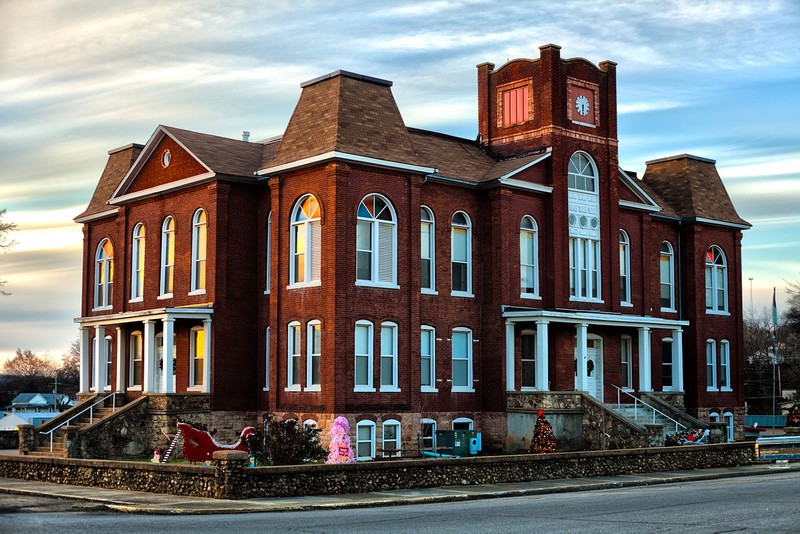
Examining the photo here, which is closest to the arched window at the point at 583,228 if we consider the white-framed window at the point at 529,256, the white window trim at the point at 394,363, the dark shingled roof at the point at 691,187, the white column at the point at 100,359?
the white-framed window at the point at 529,256

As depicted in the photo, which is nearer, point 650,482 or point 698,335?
point 650,482

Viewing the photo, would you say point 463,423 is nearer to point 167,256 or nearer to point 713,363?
point 167,256

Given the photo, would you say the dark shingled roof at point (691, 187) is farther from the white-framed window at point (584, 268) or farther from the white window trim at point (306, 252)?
the white window trim at point (306, 252)

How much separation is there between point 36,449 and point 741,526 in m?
27.3

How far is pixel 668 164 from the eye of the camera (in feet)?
168

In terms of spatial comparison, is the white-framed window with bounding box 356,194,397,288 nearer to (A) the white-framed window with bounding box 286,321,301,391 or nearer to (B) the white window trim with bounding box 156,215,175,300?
(A) the white-framed window with bounding box 286,321,301,391

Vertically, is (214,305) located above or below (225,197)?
below

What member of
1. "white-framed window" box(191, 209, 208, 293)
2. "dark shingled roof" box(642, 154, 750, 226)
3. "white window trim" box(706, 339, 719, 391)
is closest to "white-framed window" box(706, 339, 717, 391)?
"white window trim" box(706, 339, 719, 391)

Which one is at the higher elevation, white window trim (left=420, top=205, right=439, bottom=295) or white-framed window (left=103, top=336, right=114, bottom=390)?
white window trim (left=420, top=205, right=439, bottom=295)

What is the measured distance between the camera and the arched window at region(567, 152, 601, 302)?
136 feet

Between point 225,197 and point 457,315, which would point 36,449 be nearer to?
point 225,197

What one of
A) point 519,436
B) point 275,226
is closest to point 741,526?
point 519,436

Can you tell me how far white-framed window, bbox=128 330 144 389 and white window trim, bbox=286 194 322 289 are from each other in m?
8.86

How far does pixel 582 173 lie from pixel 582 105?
8.97 ft
